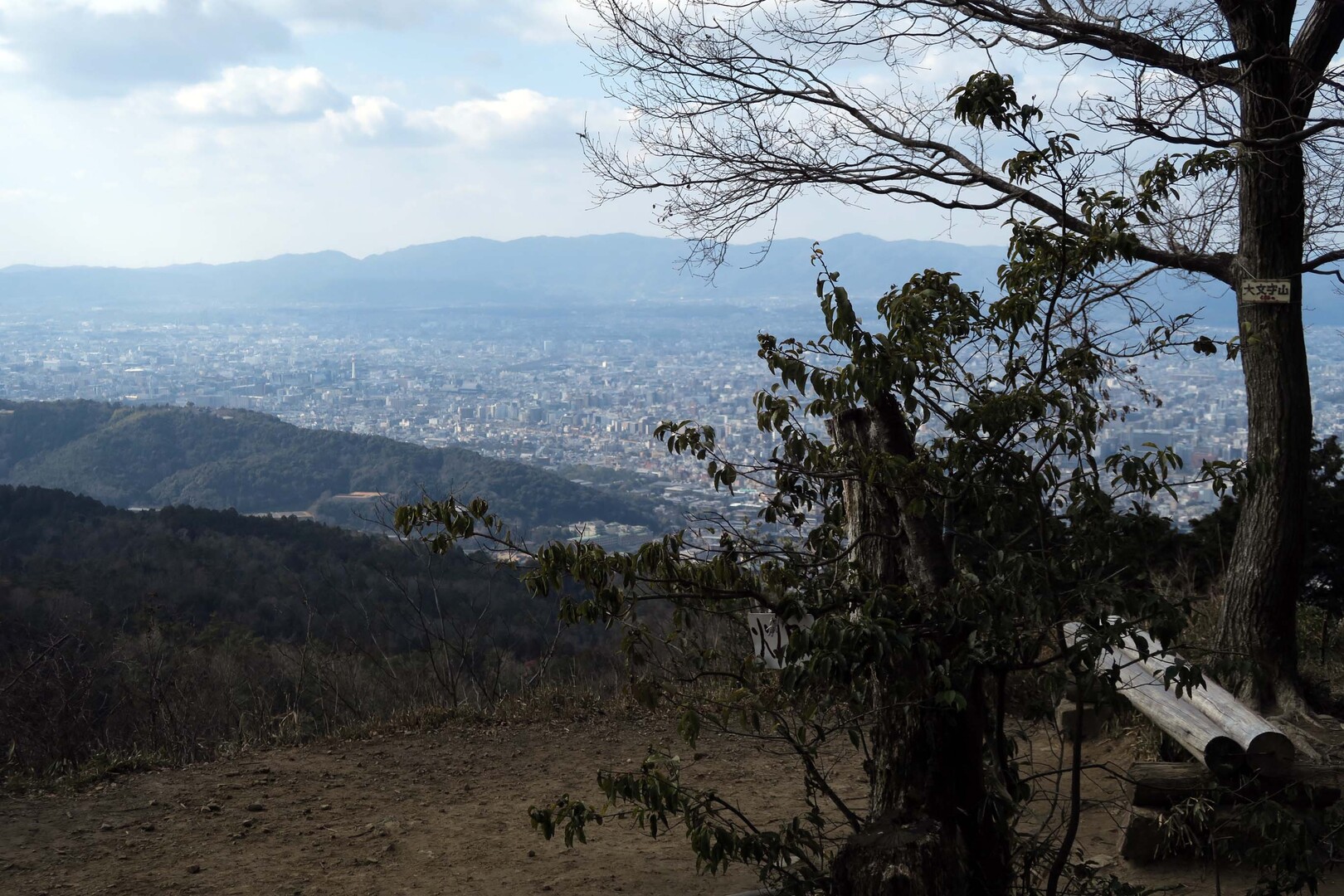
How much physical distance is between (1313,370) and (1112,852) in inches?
864

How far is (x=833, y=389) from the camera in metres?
2.84

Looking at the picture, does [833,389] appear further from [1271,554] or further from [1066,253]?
[1271,554]

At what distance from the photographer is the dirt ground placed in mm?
4242

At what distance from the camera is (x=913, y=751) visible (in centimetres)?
286

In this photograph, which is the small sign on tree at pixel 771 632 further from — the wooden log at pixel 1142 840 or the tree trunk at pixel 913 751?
the wooden log at pixel 1142 840

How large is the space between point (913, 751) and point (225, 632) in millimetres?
14263

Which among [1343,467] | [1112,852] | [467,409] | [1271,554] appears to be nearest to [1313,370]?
[1343,467]

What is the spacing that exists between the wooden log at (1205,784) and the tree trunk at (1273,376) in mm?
1039

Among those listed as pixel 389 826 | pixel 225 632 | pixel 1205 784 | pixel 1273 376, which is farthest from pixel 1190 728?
pixel 225 632

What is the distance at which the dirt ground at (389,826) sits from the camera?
4242 millimetres

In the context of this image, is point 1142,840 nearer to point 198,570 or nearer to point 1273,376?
point 1273,376

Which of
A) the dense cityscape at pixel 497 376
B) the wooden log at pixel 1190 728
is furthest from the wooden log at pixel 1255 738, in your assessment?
the dense cityscape at pixel 497 376

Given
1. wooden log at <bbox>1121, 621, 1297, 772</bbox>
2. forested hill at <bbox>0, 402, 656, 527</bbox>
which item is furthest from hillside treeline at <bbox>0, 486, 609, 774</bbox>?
forested hill at <bbox>0, 402, 656, 527</bbox>

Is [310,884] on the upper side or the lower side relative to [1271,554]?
lower
